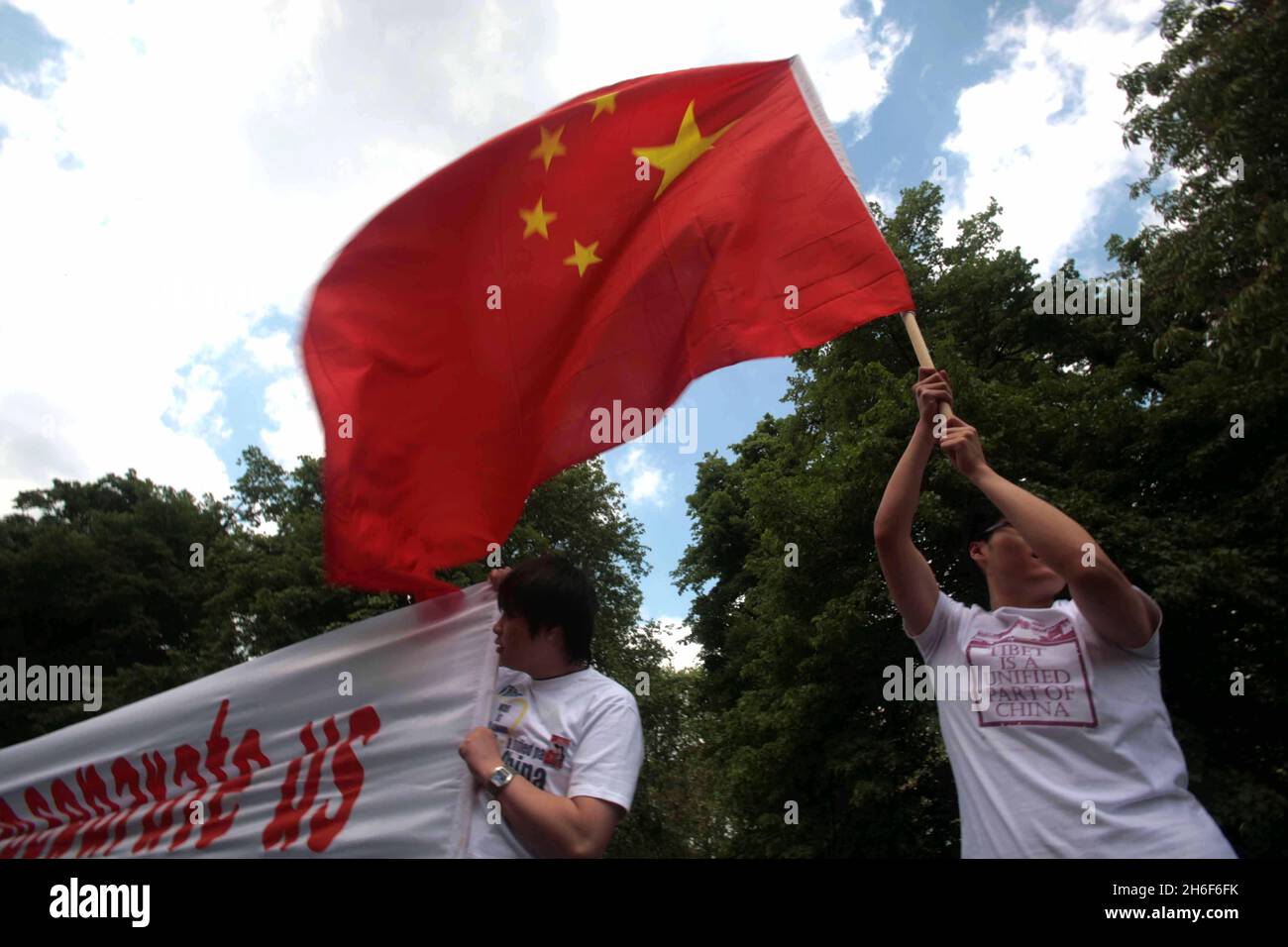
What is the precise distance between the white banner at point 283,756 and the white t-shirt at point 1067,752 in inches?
56.0

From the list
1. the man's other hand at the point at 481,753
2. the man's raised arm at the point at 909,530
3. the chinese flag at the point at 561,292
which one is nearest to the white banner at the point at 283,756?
the man's other hand at the point at 481,753

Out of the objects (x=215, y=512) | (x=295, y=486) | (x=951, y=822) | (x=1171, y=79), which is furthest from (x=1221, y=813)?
(x=215, y=512)

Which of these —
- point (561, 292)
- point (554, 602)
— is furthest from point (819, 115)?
point (554, 602)

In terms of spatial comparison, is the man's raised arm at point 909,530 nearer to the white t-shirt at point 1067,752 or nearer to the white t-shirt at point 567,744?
the white t-shirt at point 1067,752

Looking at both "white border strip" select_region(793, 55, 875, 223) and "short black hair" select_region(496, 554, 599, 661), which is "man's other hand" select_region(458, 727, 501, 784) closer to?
"short black hair" select_region(496, 554, 599, 661)

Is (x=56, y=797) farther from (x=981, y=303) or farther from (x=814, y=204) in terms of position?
(x=981, y=303)

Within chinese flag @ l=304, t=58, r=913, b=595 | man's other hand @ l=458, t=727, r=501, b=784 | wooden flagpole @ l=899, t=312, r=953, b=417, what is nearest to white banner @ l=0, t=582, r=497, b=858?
man's other hand @ l=458, t=727, r=501, b=784

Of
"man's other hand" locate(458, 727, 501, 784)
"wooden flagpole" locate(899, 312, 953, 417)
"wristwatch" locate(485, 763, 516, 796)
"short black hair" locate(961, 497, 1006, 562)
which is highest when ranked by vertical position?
"wooden flagpole" locate(899, 312, 953, 417)

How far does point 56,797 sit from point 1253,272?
11.6 meters

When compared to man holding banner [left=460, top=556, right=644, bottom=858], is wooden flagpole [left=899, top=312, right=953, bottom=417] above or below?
above

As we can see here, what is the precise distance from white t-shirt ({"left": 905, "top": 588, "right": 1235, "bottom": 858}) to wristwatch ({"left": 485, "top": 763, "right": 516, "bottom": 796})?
120 cm

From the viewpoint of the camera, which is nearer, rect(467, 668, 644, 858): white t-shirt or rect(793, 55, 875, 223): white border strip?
rect(467, 668, 644, 858): white t-shirt

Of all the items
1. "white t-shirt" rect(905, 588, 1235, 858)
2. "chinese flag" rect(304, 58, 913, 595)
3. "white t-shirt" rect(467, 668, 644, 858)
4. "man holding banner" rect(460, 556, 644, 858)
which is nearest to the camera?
"white t-shirt" rect(905, 588, 1235, 858)

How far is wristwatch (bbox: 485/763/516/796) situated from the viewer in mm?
2285
